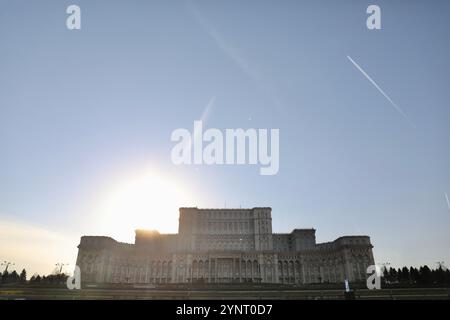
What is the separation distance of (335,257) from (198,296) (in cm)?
6557

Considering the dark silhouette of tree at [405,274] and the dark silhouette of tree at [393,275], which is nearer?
the dark silhouette of tree at [405,274]

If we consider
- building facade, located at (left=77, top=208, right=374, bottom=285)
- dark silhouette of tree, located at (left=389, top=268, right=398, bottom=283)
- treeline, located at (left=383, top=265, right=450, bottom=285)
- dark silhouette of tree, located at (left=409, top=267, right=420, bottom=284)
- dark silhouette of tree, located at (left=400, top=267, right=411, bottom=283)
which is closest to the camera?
treeline, located at (left=383, top=265, right=450, bottom=285)

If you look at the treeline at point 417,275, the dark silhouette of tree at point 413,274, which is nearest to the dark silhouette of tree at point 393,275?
the treeline at point 417,275

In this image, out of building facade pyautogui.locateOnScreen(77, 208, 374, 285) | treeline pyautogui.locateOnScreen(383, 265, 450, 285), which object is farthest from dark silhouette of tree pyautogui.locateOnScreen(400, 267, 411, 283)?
building facade pyautogui.locateOnScreen(77, 208, 374, 285)

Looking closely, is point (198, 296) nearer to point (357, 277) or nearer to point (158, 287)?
point (158, 287)

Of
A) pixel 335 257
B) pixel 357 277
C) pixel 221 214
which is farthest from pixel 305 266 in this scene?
pixel 221 214

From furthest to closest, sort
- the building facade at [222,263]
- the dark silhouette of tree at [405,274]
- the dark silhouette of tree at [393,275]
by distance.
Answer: the dark silhouette of tree at [393,275]
the dark silhouette of tree at [405,274]
the building facade at [222,263]

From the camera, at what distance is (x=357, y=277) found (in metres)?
90.0

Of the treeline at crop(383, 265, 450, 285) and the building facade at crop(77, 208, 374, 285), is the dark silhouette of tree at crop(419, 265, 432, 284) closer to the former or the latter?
the treeline at crop(383, 265, 450, 285)

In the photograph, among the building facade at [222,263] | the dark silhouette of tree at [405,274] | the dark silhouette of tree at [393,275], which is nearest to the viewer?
the building facade at [222,263]

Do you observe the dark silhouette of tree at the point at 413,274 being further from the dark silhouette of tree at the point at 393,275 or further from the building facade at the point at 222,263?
the building facade at the point at 222,263

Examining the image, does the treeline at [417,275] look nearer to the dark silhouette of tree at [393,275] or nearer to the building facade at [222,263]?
the dark silhouette of tree at [393,275]

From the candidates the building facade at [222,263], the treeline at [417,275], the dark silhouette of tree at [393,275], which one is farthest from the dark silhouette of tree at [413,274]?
the building facade at [222,263]
